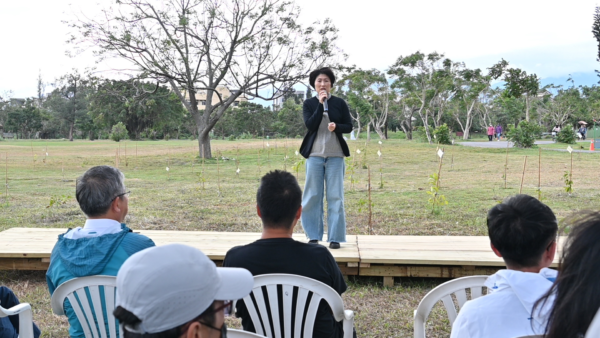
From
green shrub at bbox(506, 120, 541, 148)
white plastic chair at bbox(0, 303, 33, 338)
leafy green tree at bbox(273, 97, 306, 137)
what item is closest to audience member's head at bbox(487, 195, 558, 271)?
white plastic chair at bbox(0, 303, 33, 338)

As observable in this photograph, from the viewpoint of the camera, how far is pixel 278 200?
2148mm

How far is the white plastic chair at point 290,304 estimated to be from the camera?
188 centimetres

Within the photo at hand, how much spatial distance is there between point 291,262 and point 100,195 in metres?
0.87

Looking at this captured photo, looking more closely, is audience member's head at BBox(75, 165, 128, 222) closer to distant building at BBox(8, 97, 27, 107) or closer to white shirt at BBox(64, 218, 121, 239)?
white shirt at BBox(64, 218, 121, 239)

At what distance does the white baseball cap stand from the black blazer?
10.0ft

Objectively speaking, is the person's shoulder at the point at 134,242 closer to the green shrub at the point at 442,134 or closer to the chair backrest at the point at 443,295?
→ the chair backrest at the point at 443,295

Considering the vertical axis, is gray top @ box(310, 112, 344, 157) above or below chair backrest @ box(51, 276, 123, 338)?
above

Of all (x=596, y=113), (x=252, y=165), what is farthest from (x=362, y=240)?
(x=596, y=113)

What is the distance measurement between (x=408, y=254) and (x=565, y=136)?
2218 cm

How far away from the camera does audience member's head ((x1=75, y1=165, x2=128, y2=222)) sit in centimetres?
214

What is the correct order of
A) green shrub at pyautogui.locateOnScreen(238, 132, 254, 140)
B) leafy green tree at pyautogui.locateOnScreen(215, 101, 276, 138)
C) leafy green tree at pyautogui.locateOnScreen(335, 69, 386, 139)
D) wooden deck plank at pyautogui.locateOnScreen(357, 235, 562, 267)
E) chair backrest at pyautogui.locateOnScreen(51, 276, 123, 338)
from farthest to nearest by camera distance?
green shrub at pyautogui.locateOnScreen(238, 132, 254, 140), leafy green tree at pyautogui.locateOnScreen(215, 101, 276, 138), leafy green tree at pyautogui.locateOnScreen(335, 69, 386, 139), wooden deck plank at pyautogui.locateOnScreen(357, 235, 562, 267), chair backrest at pyautogui.locateOnScreen(51, 276, 123, 338)

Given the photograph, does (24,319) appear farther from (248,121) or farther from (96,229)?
(248,121)

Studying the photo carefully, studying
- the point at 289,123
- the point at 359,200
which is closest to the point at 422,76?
the point at 289,123

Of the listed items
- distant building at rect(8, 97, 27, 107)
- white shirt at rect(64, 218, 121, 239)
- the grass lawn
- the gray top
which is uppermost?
distant building at rect(8, 97, 27, 107)
